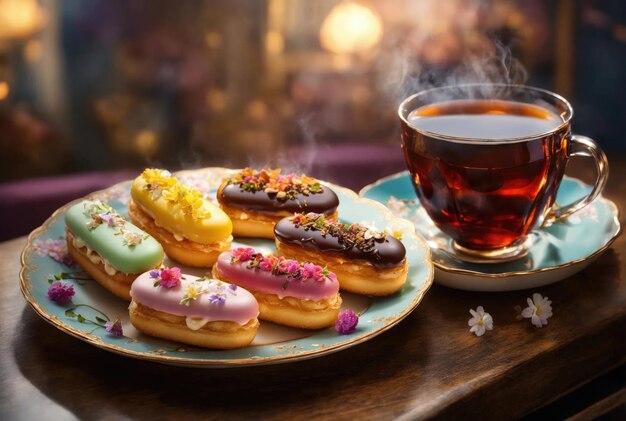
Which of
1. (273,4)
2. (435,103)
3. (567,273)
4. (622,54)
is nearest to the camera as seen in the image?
(567,273)

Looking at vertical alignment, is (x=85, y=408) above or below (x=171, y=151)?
above

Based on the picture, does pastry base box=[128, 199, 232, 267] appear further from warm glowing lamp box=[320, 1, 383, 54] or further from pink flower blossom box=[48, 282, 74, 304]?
warm glowing lamp box=[320, 1, 383, 54]

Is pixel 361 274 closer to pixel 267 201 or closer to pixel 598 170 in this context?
pixel 267 201

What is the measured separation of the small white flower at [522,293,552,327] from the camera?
137cm

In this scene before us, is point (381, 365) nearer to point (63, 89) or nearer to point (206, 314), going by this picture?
point (206, 314)

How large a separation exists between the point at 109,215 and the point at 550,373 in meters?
0.80

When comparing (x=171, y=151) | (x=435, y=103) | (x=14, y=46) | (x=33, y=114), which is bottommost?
(x=171, y=151)

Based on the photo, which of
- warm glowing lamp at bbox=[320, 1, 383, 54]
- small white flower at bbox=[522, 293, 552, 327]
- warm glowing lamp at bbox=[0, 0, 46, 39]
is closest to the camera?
small white flower at bbox=[522, 293, 552, 327]

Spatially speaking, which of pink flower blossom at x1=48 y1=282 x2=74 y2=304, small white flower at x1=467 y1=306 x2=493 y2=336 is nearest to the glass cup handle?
small white flower at x1=467 y1=306 x2=493 y2=336

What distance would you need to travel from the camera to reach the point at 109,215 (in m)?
1.45

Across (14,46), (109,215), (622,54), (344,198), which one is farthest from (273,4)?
(109,215)

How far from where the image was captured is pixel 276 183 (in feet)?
5.30

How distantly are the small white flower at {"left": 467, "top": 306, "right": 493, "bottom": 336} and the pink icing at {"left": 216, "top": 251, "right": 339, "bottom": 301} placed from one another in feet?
0.78

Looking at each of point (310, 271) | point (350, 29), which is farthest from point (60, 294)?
point (350, 29)
